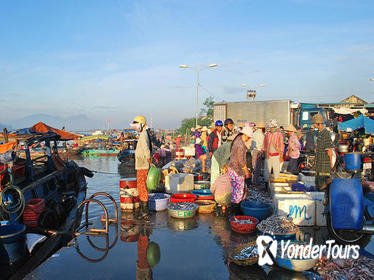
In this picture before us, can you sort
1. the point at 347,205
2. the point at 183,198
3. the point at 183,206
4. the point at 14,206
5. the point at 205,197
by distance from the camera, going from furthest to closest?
the point at 205,197, the point at 183,198, the point at 183,206, the point at 14,206, the point at 347,205

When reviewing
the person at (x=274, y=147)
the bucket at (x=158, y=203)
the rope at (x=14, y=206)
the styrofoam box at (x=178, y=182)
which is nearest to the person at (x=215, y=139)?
the styrofoam box at (x=178, y=182)

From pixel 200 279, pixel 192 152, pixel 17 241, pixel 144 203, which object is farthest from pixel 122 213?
pixel 192 152

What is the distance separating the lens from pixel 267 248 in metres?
4.04

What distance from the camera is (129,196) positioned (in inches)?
274

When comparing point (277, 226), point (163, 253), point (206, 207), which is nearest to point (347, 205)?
point (277, 226)

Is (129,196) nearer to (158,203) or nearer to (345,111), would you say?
(158,203)

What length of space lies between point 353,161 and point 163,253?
368cm

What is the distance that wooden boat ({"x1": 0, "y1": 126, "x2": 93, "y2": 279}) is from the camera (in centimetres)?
489

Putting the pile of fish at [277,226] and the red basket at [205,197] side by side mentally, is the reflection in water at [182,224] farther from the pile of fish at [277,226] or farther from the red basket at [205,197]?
the pile of fish at [277,226]

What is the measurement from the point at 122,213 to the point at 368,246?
16.5 feet

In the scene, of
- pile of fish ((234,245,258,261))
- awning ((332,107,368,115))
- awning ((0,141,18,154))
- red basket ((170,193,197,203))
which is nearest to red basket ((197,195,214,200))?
red basket ((170,193,197,203))

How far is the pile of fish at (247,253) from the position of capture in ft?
13.2

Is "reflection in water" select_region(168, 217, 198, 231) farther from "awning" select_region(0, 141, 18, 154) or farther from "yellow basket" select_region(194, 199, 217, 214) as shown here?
"awning" select_region(0, 141, 18, 154)

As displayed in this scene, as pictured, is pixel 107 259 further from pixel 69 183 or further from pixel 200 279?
pixel 69 183
